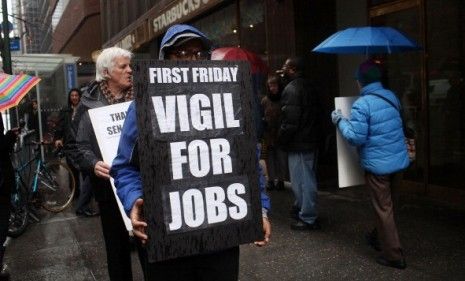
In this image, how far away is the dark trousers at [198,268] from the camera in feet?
7.89

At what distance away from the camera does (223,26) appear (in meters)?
12.6

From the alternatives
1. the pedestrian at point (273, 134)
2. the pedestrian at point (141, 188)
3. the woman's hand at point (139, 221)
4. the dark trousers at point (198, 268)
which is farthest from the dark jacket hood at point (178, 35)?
the pedestrian at point (273, 134)

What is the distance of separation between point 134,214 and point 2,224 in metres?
2.91

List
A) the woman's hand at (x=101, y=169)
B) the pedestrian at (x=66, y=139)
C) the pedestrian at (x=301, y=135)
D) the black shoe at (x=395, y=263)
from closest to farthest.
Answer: the woman's hand at (x=101, y=169) < the black shoe at (x=395, y=263) < the pedestrian at (x=301, y=135) < the pedestrian at (x=66, y=139)

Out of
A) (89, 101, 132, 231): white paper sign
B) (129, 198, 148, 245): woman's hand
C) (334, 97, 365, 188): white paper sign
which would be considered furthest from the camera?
(334, 97, 365, 188): white paper sign

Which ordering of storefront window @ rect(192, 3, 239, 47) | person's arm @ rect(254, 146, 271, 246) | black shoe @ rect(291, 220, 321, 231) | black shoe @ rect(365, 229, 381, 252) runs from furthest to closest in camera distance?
storefront window @ rect(192, 3, 239, 47) → black shoe @ rect(291, 220, 321, 231) → black shoe @ rect(365, 229, 381, 252) → person's arm @ rect(254, 146, 271, 246)

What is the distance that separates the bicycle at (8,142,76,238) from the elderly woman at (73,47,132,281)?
3848 millimetres

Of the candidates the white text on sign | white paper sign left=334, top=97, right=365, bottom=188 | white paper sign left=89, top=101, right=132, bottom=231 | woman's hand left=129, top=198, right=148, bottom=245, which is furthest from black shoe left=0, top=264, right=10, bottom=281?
the white text on sign

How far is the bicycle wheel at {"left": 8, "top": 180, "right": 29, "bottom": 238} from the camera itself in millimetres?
7070

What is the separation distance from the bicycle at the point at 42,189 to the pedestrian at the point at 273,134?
3.24 metres

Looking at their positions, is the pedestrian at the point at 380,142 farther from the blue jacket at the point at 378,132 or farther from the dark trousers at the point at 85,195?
the dark trousers at the point at 85,195

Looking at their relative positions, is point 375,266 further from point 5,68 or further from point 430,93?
point 5,68

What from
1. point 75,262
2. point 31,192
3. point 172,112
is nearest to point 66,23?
point 31,192

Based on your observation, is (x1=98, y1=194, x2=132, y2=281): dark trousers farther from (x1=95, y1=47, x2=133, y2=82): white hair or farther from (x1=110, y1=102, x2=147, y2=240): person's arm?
(x1=110, y1=102, x2=147, y2=240): person's arm
